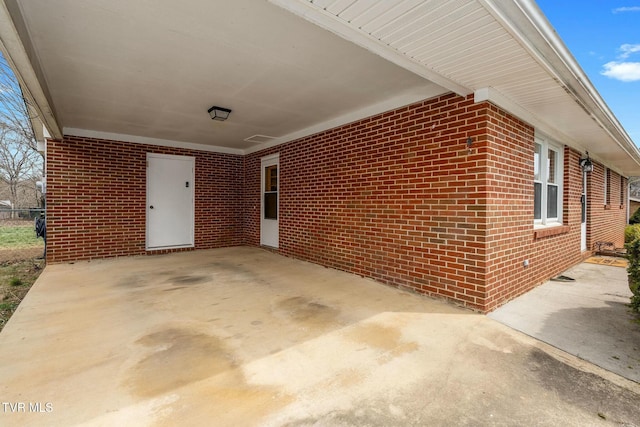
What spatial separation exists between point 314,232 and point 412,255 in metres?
2.17

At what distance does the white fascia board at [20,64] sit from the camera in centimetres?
199

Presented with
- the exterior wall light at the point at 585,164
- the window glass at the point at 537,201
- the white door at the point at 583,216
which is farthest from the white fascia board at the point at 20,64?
the white door at the point at 583,216

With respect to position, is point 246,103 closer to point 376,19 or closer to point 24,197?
point 376,19

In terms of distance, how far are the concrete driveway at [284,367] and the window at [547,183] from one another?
2405mm

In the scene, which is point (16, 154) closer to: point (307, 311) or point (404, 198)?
point (307, 311)

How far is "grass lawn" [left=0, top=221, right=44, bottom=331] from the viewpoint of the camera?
376 cm

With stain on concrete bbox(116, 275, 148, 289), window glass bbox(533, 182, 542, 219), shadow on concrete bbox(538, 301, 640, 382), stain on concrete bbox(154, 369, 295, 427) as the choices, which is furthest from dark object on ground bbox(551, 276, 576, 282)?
stain on concrete bbox(116, 275, 148, 289)

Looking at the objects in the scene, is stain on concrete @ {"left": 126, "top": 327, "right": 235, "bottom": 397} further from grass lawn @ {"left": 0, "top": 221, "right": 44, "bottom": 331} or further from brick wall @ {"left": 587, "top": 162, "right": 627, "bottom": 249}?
brick wall @ {"left": 587, "top": 162, "right": 627, "bottom": 249}

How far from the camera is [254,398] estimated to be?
1725mm

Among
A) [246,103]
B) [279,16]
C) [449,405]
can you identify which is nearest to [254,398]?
[449,405]

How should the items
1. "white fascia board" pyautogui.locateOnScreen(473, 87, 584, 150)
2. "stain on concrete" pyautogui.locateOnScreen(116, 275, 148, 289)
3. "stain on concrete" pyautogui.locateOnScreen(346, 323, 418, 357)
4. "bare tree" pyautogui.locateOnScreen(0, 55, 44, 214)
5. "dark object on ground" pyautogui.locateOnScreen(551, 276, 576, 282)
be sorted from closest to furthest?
1. "stain on concrete" pyautogui.locateOnScreen(346, 323, 418, 357)
2. "white fascia board" pyautogui.locateOnScreen(473, 87, 584, 150)
3. "stain on concrete" pyautogui.locateOnScreen(116, 275, 148, 289)
4. "dark object on ground" pyautogui.locateOnScreen(551, 276, 576, 282)
5. "bare tree" pyautogui.locateOnScreen(0, 55, 44, 214)

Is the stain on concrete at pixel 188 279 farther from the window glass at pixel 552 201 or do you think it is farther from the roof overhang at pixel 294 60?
the window glass at pixel 552 201

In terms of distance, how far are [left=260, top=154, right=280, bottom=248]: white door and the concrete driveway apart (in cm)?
333

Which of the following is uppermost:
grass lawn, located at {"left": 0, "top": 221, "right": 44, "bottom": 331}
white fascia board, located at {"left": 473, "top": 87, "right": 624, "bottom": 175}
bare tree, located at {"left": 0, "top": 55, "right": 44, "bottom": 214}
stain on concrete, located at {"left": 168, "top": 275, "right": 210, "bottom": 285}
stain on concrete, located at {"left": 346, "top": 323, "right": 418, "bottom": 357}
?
bare tree, located at {"left": 0, "top": 55, "right": 44, "bottom": 214}
